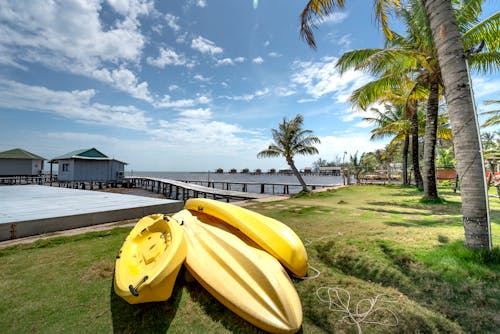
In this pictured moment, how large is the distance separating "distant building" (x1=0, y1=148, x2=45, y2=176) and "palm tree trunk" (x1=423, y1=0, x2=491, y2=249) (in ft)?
126

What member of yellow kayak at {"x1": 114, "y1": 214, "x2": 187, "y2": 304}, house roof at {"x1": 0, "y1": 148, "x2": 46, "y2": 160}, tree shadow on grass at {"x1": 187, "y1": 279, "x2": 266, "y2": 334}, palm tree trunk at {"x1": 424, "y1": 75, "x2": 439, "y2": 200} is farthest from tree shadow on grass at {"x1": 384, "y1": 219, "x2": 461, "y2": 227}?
house roof at {"x1": 0, "y1": 148, "x2": 46, "y2": 160}

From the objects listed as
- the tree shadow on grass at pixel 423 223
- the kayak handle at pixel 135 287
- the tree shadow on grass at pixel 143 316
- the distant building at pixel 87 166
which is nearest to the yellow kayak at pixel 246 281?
the tree shadow on grass at pixel 143 316

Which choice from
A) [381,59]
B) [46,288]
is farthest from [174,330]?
[381,59]

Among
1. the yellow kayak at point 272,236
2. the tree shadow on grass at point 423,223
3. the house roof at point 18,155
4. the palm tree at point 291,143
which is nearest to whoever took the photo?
the yellow kayak at point 272,236

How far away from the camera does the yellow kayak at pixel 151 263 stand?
2.22 meters

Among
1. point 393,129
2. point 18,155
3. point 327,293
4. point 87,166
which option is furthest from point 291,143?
point 18,155

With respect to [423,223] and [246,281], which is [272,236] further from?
[423,223]

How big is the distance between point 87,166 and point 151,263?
2965 centimetres

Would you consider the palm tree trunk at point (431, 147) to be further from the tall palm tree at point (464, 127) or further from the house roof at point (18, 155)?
the house roof at point (18, 155)

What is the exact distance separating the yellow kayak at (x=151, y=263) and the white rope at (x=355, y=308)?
6.01 feet

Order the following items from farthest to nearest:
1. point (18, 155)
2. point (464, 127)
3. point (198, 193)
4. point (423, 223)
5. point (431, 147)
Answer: point (18, 155) < point (198, 193) < point (431, 147) < point (423, 223) < point (464, 127)

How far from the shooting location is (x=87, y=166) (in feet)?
84.6

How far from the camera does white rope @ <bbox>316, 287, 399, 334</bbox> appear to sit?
2201mm

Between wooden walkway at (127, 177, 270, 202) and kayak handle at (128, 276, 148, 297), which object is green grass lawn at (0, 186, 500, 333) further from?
wooden walkway at (127, 177, 270, 202)
